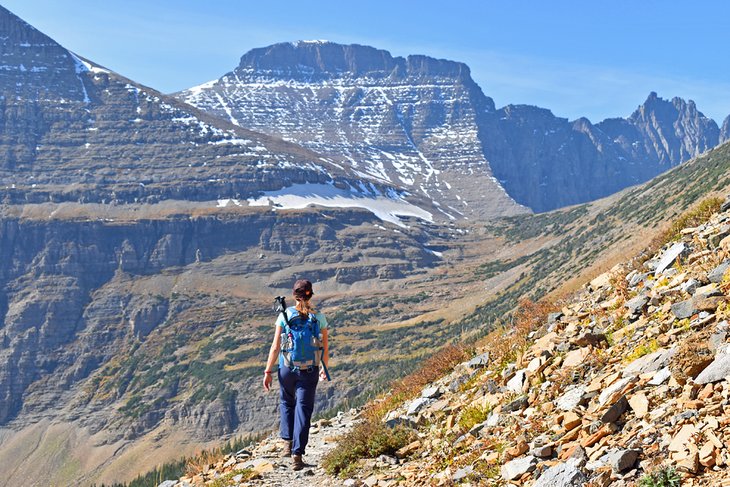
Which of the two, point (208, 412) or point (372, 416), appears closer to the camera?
point (372, 416)

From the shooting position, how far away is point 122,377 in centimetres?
18562

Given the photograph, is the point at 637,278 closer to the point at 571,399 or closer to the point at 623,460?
the point at 571,399

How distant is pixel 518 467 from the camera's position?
26.8ft

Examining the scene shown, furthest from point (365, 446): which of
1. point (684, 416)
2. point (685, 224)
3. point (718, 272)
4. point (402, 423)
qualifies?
point (685, 224)

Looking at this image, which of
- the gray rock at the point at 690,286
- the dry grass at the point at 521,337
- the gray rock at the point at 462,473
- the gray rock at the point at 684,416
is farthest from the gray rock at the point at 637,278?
the gray rock at the point at 684,416

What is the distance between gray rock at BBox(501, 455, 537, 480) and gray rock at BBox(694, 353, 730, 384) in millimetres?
2107

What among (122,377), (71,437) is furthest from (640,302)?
(122,377)

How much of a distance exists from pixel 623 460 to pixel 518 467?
5.01 feet

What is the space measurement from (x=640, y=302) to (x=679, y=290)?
709 mm

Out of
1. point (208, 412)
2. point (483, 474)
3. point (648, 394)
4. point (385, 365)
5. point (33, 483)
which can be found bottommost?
point (33, 483)

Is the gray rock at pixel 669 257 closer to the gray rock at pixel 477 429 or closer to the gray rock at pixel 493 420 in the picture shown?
the gray rock at pixel 493 420

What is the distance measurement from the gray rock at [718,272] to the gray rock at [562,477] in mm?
4577

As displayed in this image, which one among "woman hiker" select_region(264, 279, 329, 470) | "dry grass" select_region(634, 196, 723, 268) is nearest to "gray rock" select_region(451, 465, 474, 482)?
"woman hiker" select_region(264, 279, 329, 470)

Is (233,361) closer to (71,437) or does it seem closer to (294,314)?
(71,437)
